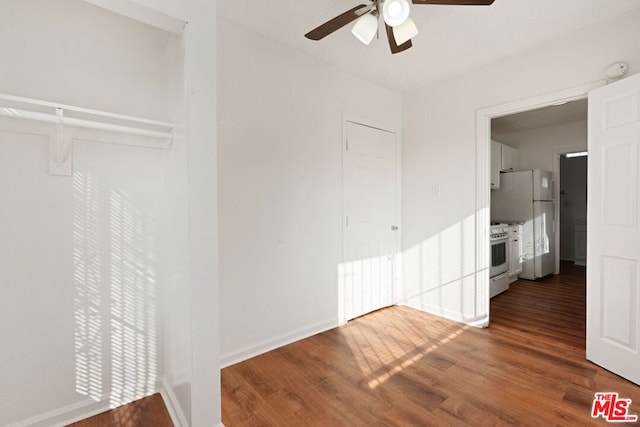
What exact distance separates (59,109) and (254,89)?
1282 mm

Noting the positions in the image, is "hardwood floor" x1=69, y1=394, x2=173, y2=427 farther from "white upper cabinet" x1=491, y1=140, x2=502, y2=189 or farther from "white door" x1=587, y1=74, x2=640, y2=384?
"white upper cabinet" x1=491, y1=140, x2=502, y2=189

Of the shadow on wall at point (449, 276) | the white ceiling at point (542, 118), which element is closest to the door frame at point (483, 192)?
the shadow on wall at point (449, 276)

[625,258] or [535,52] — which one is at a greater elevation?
[535,52]

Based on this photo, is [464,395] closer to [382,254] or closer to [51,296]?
[382,254]

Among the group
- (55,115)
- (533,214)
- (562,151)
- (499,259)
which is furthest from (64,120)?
(562,151)

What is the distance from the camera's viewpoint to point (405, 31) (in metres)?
→ 1.76

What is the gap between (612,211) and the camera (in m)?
2.16

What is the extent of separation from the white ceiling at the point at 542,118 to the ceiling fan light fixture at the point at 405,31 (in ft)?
10.8

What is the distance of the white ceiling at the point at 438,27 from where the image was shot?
209 cm

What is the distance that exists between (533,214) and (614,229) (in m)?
3.04

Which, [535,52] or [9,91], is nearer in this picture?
[9,91]

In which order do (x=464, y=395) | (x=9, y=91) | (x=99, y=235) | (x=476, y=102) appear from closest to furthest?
1. (x=9, y=91)
2. (x=99, y=235)
3. (x=464, y=395)
4. (x=476, y=102)

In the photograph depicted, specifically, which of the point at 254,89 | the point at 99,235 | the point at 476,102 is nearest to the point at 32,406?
the point at 99,235

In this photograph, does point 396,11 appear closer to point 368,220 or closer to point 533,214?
point 368,220
